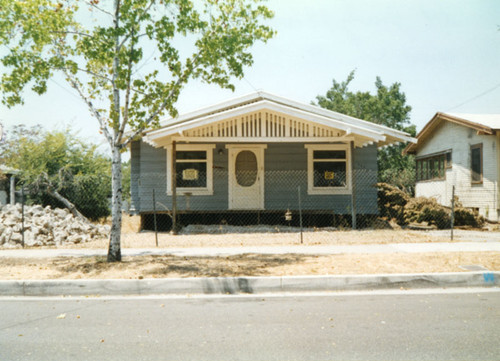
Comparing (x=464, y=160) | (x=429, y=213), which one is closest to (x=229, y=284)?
(x=429, y=213)

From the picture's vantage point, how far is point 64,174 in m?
17.7

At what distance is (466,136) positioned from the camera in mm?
19094

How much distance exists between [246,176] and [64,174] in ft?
24.7

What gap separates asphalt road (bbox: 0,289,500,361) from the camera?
4066mm

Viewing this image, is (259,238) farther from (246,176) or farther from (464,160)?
(464,160)

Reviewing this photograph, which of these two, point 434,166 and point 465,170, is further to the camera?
point 434,166

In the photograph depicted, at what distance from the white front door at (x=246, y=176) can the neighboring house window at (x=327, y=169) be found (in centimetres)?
174

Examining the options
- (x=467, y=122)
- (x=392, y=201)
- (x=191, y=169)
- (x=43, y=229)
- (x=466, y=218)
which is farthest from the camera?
(x=467, y=122)

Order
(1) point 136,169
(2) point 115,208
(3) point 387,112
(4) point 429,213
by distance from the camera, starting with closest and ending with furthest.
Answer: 1. (2) point 115,208
2. (4) point 429,213
3. (1) point 136,169
4. (3) point 387,112

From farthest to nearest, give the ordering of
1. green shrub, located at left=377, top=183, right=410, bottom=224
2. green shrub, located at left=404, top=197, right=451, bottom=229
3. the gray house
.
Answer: green shrub, located at left=377, top=183, right=410, bottom=224 → the gray house → green shrub, located at left=404, top=197, right=451, bottom=229

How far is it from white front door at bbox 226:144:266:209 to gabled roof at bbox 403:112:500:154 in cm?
850

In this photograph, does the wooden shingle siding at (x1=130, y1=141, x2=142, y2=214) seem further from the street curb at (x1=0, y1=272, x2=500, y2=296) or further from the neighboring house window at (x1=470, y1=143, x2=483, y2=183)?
the neighboring house window at (x1=470, y1=143, x2=483, y2=183)

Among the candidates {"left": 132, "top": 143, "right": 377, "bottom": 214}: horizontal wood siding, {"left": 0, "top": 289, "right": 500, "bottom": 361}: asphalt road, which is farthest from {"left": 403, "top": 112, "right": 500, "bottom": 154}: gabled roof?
{"left": 0, "top": 289, "right": 500, "bottom": 361}: asphalt road

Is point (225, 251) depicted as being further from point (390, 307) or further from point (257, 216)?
point (257, 216)
